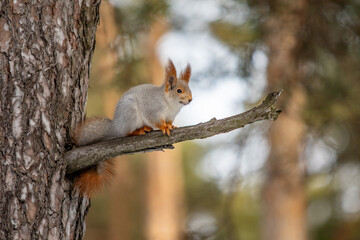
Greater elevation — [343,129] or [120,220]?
[120,220]

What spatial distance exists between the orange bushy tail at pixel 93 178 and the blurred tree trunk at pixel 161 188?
3501 mm

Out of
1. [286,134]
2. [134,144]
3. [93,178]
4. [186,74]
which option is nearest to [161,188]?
[286,134]

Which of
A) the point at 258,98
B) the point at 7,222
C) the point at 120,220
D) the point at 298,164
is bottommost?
the point at 7,222

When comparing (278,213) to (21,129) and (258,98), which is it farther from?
(21,129)

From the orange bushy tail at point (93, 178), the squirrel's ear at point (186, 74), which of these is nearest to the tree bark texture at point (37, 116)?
the orange bushy tail at point (93, 178)

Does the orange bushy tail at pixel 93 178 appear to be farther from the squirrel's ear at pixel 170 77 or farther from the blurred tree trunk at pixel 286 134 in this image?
the blurred tree trunk at pixel 286 134

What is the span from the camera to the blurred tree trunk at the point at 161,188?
501 centimetres

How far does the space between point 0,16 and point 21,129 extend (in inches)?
13.4

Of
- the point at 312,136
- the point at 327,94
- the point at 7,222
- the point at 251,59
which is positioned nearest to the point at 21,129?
the point at 7,222

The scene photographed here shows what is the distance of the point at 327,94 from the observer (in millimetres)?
2953

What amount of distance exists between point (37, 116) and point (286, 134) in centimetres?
273

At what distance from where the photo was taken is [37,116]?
1.33 meters

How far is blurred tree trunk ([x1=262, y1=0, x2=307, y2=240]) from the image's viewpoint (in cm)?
283

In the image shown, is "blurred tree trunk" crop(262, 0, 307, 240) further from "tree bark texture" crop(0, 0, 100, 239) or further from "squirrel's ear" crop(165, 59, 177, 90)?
"tree bark texture" crop(0, 0, 100, 239)
